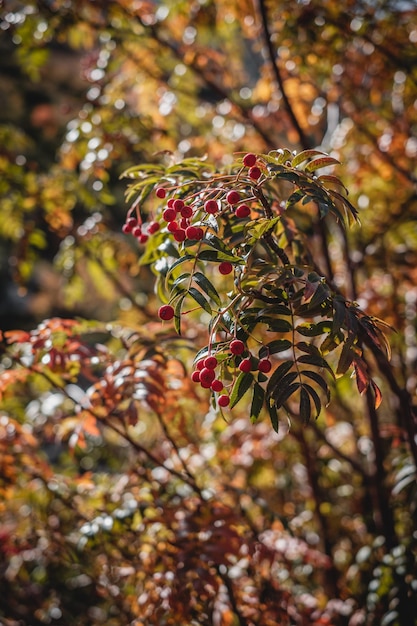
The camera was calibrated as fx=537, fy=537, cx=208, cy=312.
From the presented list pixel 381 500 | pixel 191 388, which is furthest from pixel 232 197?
pixel 381 500

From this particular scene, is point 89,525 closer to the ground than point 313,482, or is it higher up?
higher up

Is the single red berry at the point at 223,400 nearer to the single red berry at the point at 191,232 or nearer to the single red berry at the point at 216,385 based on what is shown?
the single red berry at the point at 216,385

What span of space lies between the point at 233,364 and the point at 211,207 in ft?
0.97

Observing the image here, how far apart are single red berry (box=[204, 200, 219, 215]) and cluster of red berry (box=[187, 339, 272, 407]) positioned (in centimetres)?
24

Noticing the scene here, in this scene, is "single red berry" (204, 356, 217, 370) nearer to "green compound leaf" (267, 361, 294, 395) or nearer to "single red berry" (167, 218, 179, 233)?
"green compound leaf" (267, 361, 294, 395)

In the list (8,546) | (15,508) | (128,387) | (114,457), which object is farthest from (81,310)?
(128,387)

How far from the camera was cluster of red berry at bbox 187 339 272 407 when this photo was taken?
93 cm

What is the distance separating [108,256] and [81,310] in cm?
817

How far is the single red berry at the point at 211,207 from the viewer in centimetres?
97

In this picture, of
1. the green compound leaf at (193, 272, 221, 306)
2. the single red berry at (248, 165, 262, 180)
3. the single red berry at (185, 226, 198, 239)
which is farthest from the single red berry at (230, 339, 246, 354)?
the single red berry at (248, 165, 262, 180)

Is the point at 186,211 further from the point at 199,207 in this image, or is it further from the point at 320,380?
the point at 320,380

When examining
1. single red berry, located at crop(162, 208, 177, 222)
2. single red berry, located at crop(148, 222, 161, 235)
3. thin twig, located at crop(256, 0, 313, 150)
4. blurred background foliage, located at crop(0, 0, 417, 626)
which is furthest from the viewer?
thin twig, located at crop(256, 0, 313, 150)

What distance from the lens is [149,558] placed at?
68.6 inches

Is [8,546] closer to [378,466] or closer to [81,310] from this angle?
[378,466]
